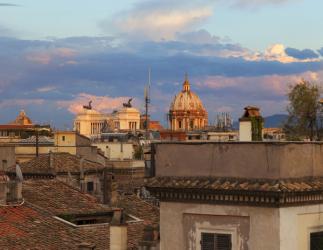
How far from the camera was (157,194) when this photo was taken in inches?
597

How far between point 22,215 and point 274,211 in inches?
538

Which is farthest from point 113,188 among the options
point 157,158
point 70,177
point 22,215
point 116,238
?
point 157,158

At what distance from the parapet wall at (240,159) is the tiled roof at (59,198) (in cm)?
1272

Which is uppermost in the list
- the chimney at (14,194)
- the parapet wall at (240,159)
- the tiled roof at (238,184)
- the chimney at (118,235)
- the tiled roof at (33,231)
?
the parapet wall at (240,159)

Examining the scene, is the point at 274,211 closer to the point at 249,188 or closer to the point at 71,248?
the point at 249,188

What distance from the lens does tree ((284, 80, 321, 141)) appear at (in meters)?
42.5

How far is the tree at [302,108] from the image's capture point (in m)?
42.5

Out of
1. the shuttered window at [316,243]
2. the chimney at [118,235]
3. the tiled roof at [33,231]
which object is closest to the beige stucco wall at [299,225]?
the shuttered window at [316,243]

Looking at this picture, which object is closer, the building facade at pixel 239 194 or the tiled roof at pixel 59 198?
the building facade at pixel 239 194

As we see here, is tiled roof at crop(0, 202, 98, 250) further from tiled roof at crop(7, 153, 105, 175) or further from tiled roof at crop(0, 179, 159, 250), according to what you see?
tiled roof at crop(7, 153, 105, 175)

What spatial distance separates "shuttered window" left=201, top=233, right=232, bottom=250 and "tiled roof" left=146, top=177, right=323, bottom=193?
75 centimetres

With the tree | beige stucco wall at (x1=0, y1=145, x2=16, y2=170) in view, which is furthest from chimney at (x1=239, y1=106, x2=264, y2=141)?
beige stucco wall at (x1=0, y1=145, x2=16, y2=170)

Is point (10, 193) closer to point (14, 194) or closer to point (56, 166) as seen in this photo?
point (14, 194)

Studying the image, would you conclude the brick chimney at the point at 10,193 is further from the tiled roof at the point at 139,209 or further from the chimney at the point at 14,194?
the tiled roof at the point at 139,209
